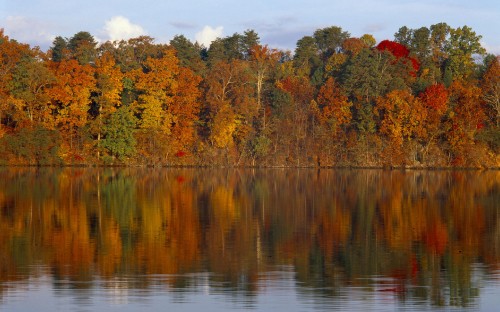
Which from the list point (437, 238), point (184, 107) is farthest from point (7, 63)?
point (437, 238)

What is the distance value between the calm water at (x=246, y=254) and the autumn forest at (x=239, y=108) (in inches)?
1339

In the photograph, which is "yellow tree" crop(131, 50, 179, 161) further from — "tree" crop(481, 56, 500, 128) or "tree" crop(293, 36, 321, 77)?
"tree" crop(481, 56, 500, 128)

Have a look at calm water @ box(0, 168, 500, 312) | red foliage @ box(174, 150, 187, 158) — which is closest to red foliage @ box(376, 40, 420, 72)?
red foliage @ box(174, 150, 187, 158)

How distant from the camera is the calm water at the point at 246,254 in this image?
484 inches

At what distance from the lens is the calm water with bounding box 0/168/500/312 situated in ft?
40.4

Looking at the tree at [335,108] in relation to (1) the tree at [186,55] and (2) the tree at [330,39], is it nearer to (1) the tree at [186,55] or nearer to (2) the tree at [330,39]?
(1) the tree at [186,55]

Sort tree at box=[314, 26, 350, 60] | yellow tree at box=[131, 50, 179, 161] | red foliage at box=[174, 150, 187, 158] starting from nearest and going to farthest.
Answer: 1. yellow tree at box=[131, 50, 179, 161]
2. red foliage at box=[174, 150, 187, 158]
3. tree at box=[314, 26, 350, 60]

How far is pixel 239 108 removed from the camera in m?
70.9

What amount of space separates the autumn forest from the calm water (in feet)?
112

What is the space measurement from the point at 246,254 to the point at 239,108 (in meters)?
54.5

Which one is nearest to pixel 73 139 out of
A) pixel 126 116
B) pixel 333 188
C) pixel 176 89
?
pixel 126 116

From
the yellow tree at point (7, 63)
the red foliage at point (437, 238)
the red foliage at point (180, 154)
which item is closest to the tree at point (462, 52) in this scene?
the red foliage at point (180, 154)

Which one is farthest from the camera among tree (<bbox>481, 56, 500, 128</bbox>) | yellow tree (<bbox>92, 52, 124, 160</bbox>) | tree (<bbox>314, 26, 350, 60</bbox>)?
tree (<bbox>314, 26, 350, 60</bbox>)

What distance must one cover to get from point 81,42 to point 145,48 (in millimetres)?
6622
